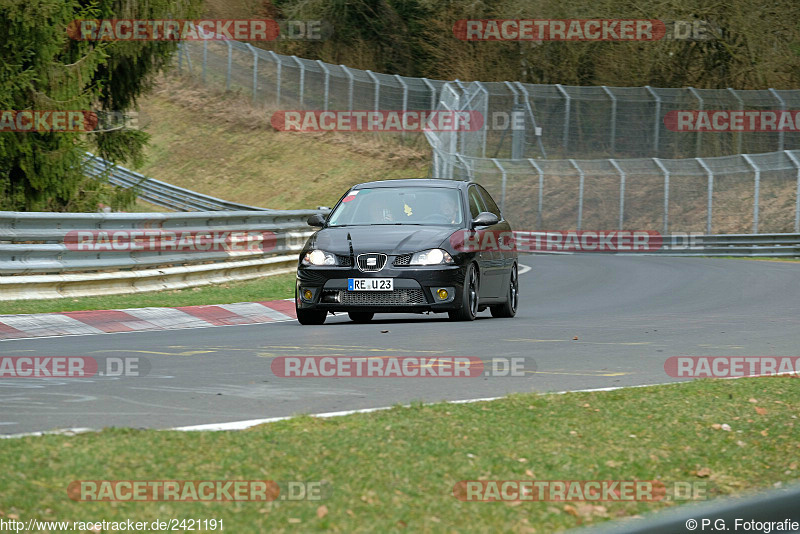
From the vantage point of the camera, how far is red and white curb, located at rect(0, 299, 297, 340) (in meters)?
12.4

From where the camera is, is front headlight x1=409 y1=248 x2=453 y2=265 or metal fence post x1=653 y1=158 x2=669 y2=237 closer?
front headlight x1=409 y1=248 x2=453 y2=265

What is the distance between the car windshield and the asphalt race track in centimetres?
120

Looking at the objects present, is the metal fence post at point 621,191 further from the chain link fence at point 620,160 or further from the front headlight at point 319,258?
the front headlight at point 319,258

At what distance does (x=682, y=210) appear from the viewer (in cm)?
4041

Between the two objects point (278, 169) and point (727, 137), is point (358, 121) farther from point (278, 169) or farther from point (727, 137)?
point (727, 137)

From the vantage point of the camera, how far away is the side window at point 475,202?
46.2 feet

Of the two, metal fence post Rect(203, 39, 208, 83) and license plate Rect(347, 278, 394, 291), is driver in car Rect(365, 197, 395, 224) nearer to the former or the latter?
license plate Rect(347, 278, 394, 291)

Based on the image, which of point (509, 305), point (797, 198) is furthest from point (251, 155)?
point (509, 305)

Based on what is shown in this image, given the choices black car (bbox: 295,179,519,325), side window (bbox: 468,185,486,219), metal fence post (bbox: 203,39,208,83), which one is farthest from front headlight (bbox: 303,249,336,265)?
metal fence post (bbox: 203,39,208,83)

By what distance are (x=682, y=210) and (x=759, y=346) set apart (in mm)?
29960

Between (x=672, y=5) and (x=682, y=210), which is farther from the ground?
(x=672, y=5)

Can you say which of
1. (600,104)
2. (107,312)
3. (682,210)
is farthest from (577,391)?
(600,104)

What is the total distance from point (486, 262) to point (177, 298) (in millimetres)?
4513

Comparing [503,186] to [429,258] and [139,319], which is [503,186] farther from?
[429,258]
